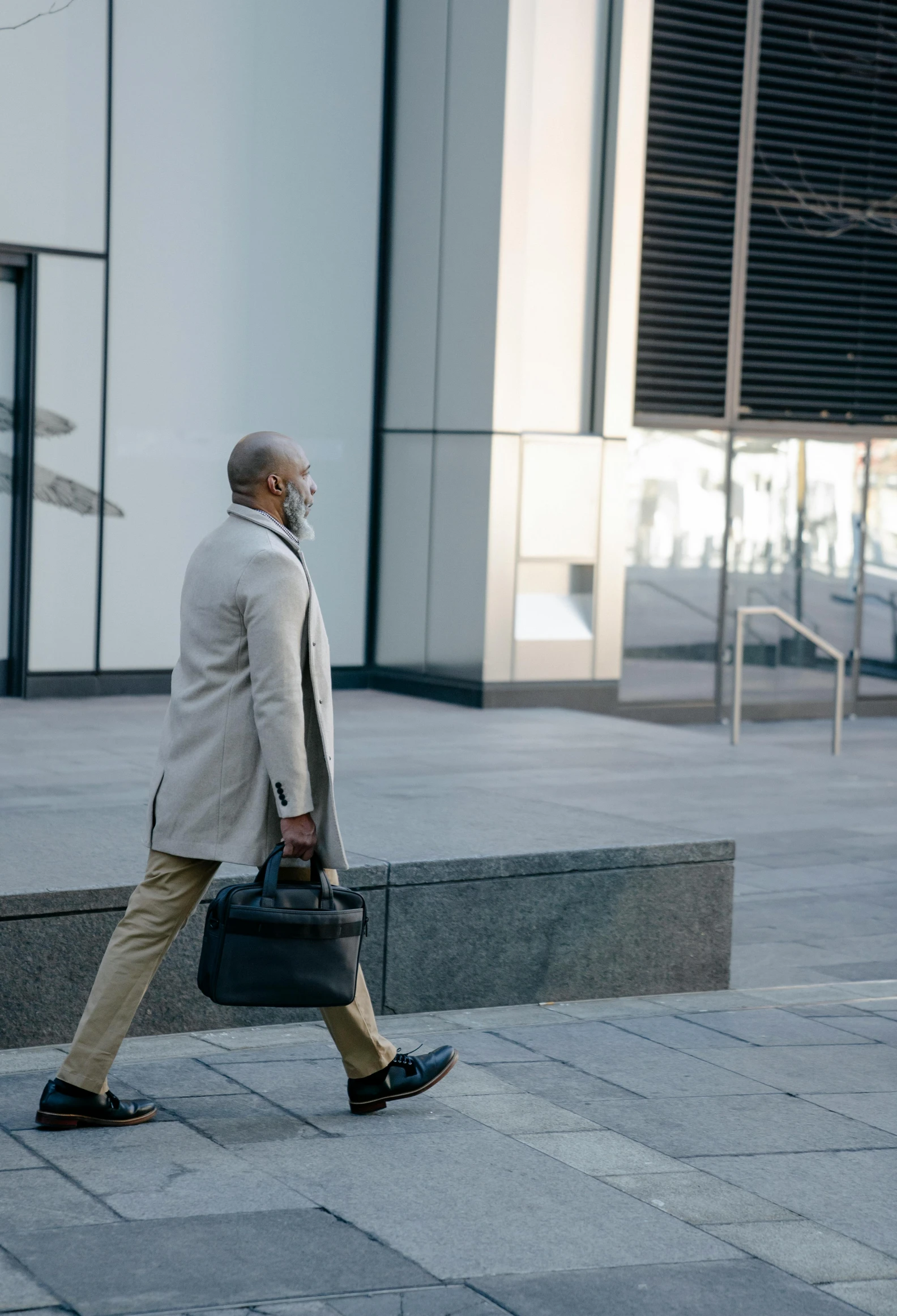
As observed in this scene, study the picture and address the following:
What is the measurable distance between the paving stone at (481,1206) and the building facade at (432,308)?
7981mm

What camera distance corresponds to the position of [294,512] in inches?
175

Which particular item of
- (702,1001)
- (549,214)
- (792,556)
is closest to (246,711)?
(702,1001)

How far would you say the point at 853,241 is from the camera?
1470 cm

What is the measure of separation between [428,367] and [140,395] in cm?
213

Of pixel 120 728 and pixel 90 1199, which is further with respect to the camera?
pixel 120 728

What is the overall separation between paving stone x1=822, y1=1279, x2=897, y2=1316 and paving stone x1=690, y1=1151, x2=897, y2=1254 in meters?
0.22

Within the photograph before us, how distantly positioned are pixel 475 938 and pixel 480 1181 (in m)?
1.72

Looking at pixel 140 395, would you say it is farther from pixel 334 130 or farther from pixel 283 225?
pixel 334 130

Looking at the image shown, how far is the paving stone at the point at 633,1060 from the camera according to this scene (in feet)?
16.7


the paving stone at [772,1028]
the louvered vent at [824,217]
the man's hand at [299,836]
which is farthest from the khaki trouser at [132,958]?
the louvered vent at [824,217]

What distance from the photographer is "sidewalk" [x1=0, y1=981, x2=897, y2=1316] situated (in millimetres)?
3533

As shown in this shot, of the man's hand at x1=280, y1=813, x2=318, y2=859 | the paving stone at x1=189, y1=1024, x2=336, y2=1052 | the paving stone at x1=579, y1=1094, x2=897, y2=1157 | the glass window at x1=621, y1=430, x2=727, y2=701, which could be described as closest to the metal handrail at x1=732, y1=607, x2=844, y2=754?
the glass window at x1=621, y1=430, x2=727, y2=701

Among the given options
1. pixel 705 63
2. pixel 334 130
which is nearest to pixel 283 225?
pixel 334 130

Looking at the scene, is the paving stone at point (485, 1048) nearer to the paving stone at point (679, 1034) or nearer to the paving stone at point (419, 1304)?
the paving stone at point (679, 1034)
